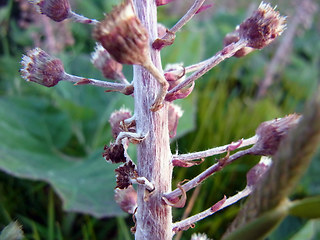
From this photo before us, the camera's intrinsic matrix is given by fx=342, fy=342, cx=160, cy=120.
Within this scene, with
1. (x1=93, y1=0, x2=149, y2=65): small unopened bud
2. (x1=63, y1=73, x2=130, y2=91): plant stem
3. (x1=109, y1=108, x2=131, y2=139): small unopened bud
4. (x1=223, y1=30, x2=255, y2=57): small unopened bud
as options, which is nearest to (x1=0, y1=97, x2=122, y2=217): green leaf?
(x1=109, y1=108, x2=131, y2=139): small unopened bud

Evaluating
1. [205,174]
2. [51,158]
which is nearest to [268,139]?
[205,174]

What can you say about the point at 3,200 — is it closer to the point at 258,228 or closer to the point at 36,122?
the point at 36,122

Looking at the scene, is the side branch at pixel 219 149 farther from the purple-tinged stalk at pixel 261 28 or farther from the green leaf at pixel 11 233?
the green leaf at pixel 11 233

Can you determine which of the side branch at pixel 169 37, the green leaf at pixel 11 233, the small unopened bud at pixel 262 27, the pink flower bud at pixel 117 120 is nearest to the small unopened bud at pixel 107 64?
the pink flower bud at pixel 117 120

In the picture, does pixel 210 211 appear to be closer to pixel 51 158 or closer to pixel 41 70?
pixel 41 70

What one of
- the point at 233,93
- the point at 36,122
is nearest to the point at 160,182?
the point at 36,122

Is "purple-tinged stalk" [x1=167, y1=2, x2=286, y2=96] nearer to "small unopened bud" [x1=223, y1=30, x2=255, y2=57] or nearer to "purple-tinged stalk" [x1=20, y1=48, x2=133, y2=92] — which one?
"small unopened bud" [x1=223, y1=30, x2=255, y2=57]
